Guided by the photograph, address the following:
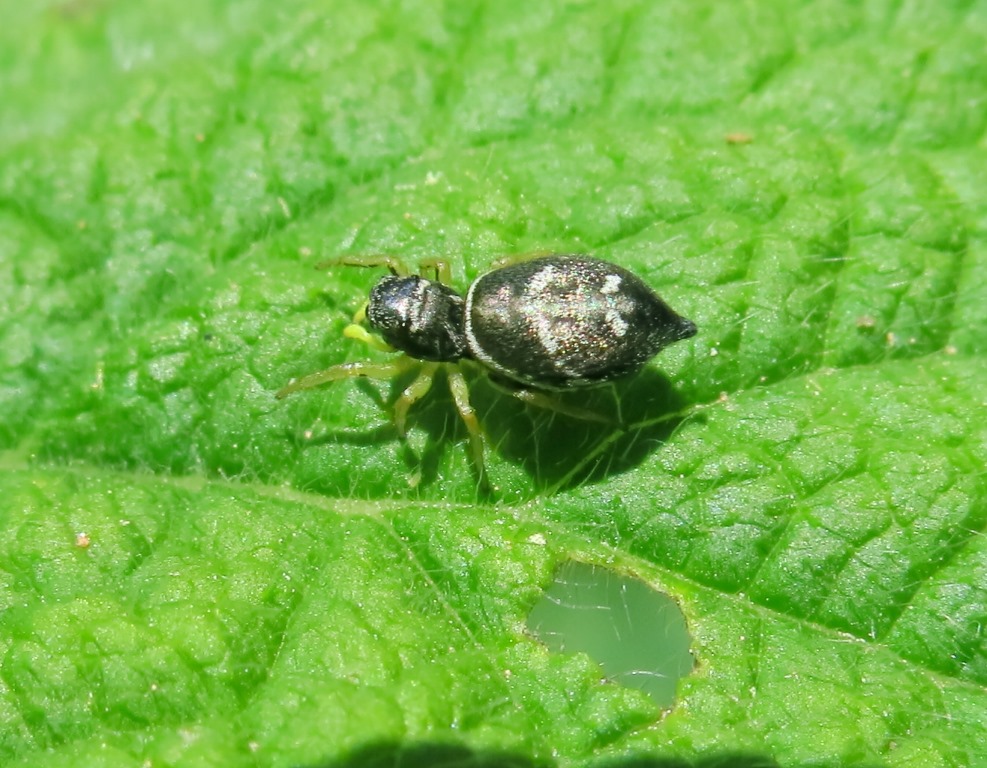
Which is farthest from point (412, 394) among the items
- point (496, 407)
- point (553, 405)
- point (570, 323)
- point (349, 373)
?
point (570, 323)

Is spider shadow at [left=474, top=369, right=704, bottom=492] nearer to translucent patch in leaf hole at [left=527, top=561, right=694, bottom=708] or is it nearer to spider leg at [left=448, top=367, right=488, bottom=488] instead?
spider leg at [left=448, top=367, right=488, bottom=488]

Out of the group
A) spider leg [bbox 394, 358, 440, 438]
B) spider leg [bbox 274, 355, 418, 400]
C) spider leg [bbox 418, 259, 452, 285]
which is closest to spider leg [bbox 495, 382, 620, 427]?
spider leg [bbox 394, 358, 440, 438]

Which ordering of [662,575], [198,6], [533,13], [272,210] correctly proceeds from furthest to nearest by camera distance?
[198,6] → [533,13] → [272,210] → [662,575]

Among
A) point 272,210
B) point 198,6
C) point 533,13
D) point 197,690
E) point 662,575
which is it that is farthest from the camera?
point 198,6

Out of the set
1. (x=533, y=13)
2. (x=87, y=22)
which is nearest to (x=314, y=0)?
(x=533, y=13)

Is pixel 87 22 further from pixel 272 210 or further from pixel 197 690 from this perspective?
pixel 197 690

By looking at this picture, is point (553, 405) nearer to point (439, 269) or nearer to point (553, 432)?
point (553, 432)

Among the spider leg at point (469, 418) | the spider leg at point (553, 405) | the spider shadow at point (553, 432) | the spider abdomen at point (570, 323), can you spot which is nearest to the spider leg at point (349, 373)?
the spider shadow at point (553, 432)
